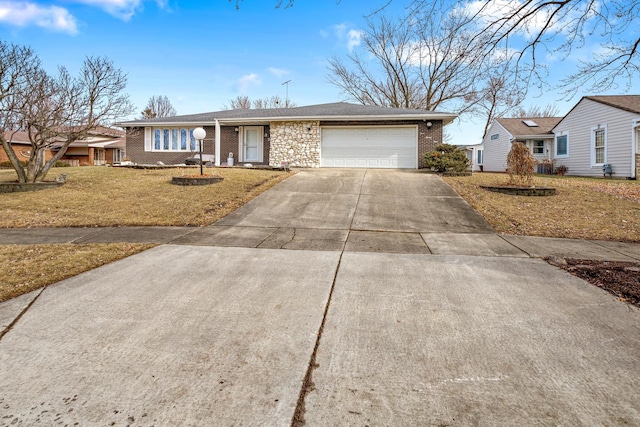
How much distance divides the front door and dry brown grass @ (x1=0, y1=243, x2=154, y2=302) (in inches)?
545

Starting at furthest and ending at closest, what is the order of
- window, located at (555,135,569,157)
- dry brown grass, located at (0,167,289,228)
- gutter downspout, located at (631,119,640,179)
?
window, located at (555,135,569,157), gutter downspout, located at (631,119,640,179), dry brown grass, located at (0,167,289,228)

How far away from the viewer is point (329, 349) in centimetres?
250

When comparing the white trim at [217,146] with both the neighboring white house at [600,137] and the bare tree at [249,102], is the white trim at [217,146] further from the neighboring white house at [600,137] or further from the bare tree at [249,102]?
the bare tree at [249,102]

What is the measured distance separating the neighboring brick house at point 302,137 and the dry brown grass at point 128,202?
5300 mm

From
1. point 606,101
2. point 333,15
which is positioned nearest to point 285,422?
point 333,15

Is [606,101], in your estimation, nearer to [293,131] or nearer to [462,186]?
[462,186]

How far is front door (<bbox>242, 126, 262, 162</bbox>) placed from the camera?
18.8m

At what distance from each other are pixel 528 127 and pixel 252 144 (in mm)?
18690

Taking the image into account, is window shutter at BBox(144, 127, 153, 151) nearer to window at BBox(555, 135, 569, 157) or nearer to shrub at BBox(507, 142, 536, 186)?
shrub at BBox(507, 142, 536, 186)

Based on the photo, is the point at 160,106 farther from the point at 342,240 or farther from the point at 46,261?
the point at 342,240

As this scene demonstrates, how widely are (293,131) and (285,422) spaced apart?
16.8m

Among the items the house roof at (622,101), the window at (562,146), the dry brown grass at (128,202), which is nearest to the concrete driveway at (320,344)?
the dry brown grass at (128,202)

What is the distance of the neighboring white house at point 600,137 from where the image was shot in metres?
15.2

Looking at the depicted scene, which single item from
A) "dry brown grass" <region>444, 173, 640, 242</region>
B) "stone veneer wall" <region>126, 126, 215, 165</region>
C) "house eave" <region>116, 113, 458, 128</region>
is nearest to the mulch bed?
"dry brown grass" <region>444, 173, 640, 242</region>
